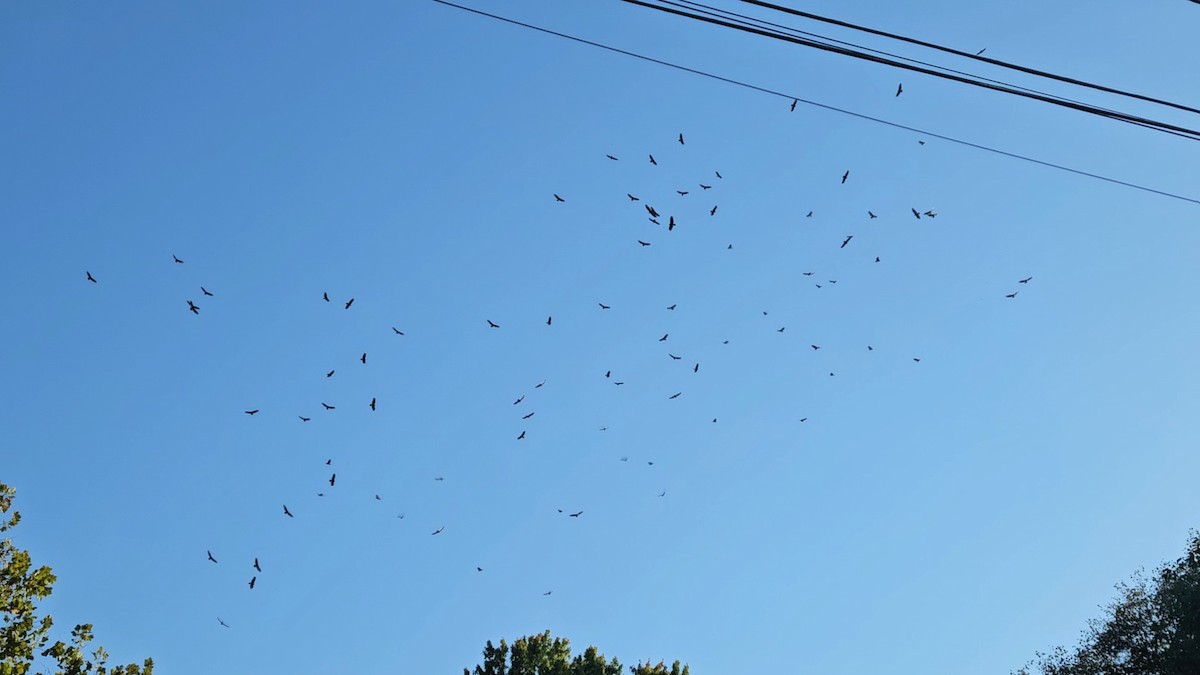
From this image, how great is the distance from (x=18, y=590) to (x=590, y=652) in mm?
21241

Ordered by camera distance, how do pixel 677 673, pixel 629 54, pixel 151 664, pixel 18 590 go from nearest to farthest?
pixel 629 54 → pixel 18 590 → pixel 151 664 → pixel 677 673

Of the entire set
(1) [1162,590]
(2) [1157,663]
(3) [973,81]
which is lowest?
(3) [973,81]

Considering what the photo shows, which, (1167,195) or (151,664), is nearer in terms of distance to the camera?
(1167,195)

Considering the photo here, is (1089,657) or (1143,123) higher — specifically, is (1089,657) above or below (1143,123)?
above

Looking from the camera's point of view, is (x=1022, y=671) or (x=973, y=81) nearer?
(x=973, y=81)

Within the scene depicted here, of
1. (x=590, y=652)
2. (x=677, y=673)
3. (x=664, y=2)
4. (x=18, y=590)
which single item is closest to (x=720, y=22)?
(x=664, y=2)

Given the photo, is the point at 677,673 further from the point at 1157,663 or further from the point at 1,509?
the point at 1,509

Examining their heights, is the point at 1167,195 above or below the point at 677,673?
below

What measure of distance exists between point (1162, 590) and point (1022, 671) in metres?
7.06

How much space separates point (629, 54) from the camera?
10953 mm

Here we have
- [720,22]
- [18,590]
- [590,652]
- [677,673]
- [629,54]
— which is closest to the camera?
[720,22]

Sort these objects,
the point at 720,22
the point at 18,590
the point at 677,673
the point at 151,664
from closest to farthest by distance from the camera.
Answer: the point at 720,22 → the point at 18,590 → the point at 151,664 → the point at 677,673

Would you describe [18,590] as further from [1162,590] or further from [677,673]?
[1162,590]

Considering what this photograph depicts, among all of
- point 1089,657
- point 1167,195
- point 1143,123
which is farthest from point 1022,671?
point 1143,123
